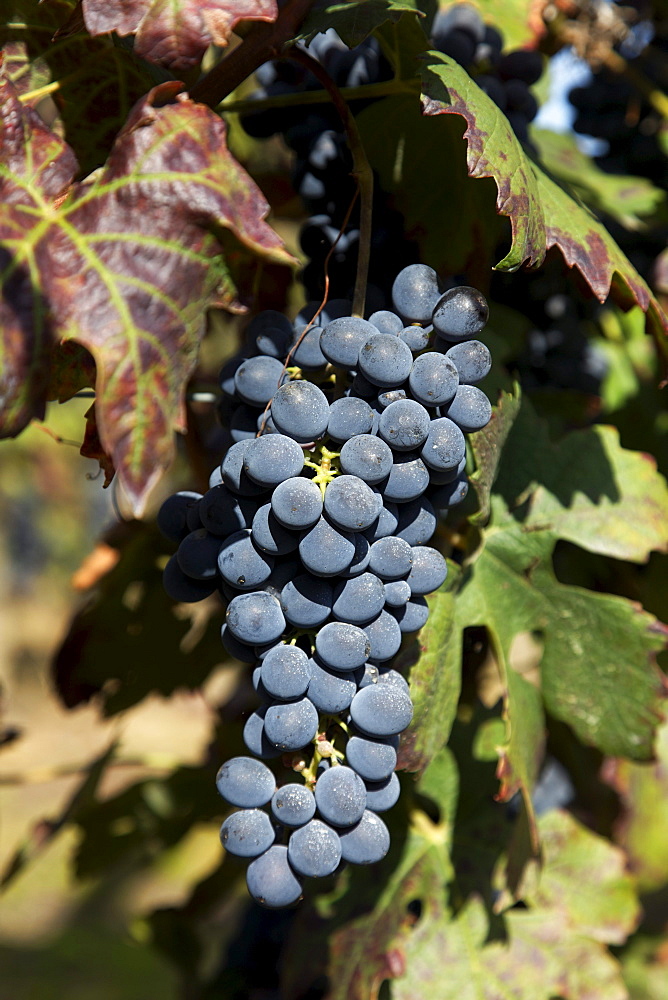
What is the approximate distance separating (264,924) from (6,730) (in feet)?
2.22

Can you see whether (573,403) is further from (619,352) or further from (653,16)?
(653,16)

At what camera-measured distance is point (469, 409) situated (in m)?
0.80

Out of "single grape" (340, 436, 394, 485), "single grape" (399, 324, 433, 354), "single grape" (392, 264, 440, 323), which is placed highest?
"single grape" (392, 264, 440, 323)

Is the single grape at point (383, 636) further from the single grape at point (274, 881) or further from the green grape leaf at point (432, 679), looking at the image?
the single grape at point (274, 881)

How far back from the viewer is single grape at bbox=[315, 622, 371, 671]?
748 mm

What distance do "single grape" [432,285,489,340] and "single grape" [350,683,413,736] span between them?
1.22ft

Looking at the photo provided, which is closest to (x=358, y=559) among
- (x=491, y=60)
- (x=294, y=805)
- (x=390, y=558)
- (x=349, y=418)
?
(x=390, y=558)

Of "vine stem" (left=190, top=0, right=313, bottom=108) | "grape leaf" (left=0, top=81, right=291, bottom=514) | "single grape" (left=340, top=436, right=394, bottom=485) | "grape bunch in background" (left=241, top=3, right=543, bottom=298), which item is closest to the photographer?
"grape leaf" (left=0, top=81, right=291, bottom=514)

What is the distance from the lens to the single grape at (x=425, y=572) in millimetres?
823

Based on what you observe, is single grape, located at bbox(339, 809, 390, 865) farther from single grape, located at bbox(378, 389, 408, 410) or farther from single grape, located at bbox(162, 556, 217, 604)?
single grape, located at bbox(378, 389, 408, 410)

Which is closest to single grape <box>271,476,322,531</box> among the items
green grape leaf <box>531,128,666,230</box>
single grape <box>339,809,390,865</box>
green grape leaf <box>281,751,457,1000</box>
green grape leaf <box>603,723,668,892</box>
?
single grape <box>339,809,390,865</box>

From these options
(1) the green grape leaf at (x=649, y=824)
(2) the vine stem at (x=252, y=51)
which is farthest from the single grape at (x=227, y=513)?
(1) the green grape leaf at (x=649, y=824)

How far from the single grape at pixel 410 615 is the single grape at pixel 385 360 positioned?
0.78 feet

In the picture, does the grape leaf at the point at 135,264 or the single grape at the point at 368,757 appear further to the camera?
the single grape at the point at 368,757
